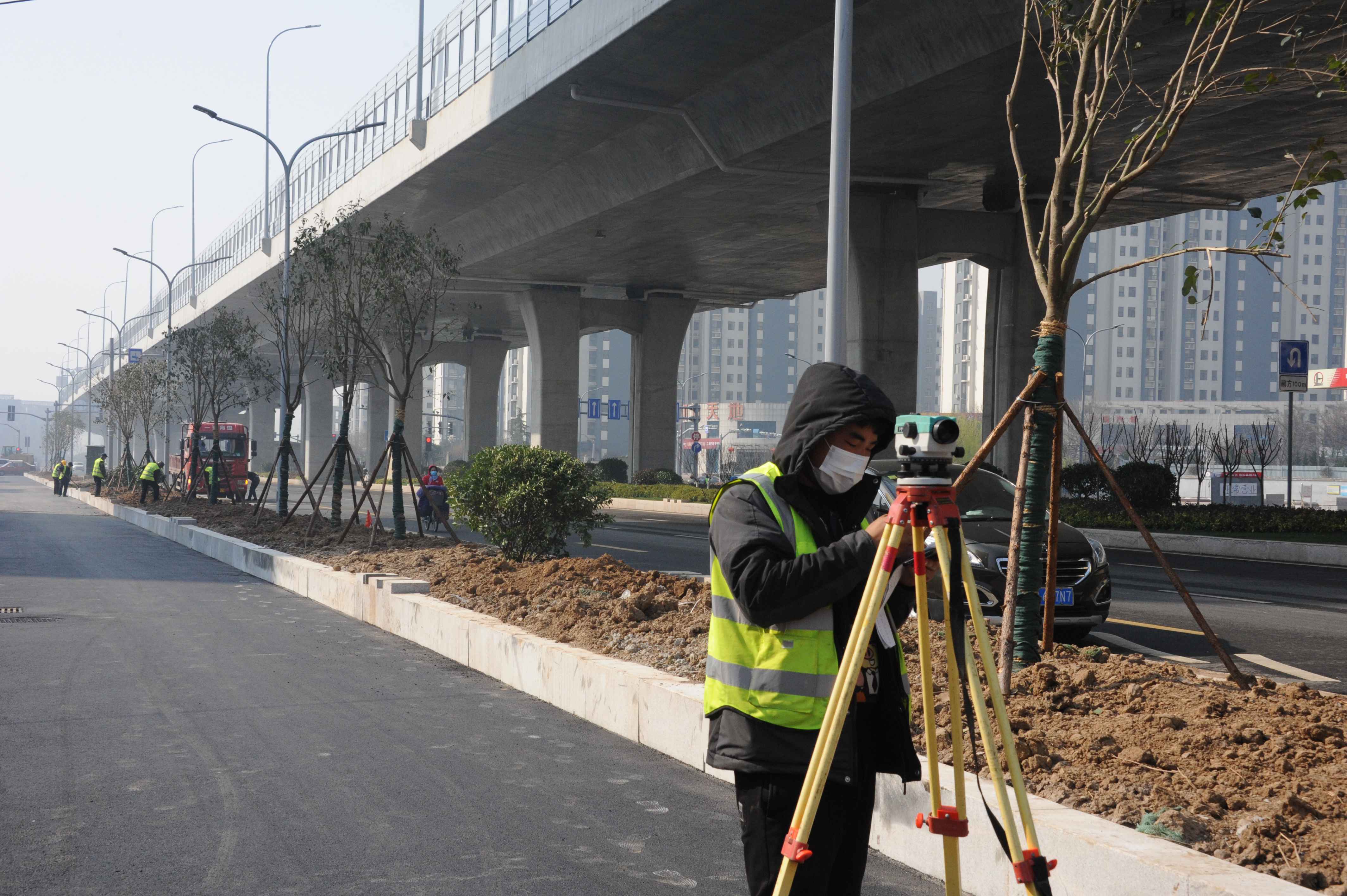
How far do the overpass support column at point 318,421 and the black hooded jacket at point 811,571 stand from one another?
73925 mm

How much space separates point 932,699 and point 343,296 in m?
21.8

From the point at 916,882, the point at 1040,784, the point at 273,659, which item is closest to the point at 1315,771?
the point at 1040,784

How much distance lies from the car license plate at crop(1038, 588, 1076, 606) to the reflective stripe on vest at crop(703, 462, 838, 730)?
724cm

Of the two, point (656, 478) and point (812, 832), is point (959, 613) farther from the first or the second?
point (656, 478)

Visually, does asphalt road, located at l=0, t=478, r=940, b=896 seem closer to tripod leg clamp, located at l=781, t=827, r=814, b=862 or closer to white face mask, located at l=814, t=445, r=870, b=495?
tripod leg clamp, located at l=781, t=827, r=814, b=862

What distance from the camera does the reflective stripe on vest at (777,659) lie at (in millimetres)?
2859

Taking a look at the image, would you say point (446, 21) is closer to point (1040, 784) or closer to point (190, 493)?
point (190, 493)

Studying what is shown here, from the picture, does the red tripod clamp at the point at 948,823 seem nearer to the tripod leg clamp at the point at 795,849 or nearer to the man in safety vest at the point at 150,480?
the tripod leg clamp at the point at 795,849

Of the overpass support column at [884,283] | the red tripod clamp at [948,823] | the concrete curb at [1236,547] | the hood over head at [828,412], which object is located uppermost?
the overpass support column at [884,283]

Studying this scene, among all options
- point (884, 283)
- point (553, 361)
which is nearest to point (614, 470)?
point (553, 361)

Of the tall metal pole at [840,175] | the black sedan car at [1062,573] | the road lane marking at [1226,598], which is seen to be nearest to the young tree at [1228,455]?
the road lane marking at [1226,598]

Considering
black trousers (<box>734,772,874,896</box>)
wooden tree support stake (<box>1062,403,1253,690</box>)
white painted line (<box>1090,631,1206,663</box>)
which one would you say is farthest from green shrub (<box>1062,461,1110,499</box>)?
black trousers (<box>734,772,874,896</box>)

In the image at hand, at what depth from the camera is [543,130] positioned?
26562mm

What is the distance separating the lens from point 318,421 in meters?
76.8
